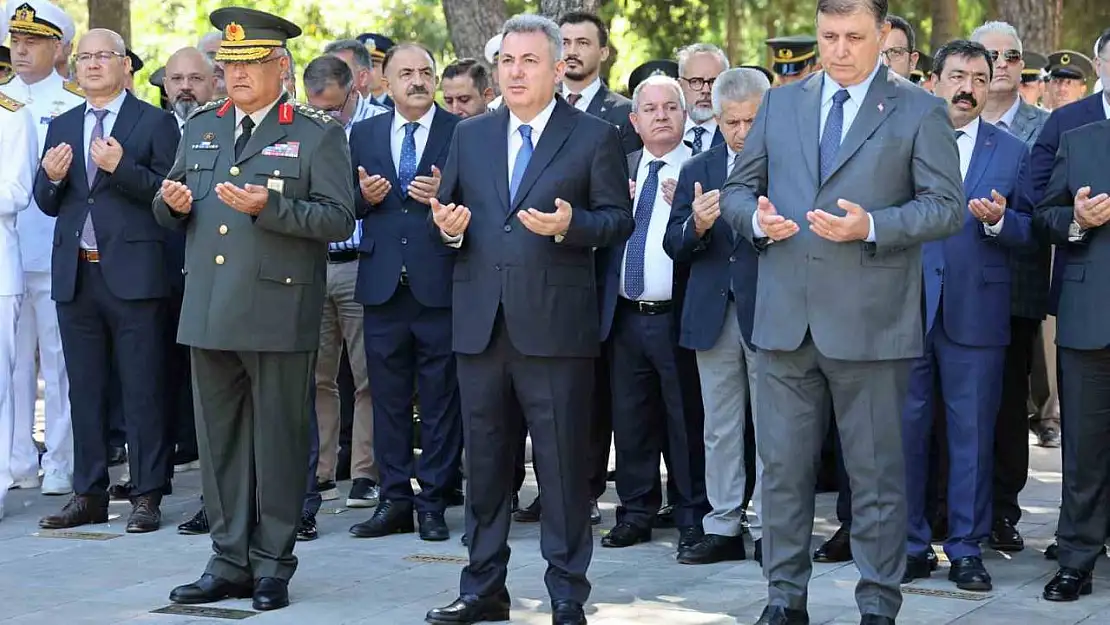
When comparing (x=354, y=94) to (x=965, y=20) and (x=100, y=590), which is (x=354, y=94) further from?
(x=965, y=20)

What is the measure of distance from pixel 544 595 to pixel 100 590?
188cm

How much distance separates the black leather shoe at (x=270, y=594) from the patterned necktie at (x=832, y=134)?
2.71m

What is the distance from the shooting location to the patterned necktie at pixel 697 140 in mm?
8312

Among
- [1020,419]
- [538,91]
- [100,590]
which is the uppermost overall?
[538,91]

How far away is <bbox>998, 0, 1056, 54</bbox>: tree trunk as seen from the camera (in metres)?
15.0

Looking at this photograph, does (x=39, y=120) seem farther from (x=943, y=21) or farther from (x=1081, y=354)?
(x=943, y=21)

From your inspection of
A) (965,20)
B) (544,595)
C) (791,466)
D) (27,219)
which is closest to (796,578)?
(791,466)

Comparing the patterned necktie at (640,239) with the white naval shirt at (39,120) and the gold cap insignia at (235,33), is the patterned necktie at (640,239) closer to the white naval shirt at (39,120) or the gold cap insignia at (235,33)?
the gold cap insignia at (235,33)

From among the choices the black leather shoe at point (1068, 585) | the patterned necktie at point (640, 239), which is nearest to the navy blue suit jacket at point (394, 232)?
Answer: the patterned necktie at point (640, 239)

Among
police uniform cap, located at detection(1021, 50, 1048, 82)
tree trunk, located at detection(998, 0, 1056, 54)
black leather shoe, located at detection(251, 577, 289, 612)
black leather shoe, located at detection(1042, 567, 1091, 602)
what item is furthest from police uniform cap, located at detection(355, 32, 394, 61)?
black leather shoe, located at detection(1042, 567, 1091, 602)

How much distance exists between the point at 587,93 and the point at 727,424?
234 centimetres

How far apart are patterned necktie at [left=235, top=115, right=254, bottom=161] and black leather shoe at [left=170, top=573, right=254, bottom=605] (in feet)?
5.64

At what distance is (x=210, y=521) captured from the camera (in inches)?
275

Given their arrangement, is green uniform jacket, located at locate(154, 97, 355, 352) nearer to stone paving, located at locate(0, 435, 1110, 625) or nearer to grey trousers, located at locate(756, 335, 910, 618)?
stone paving, located at locate(0, 435, 1110, 625)
